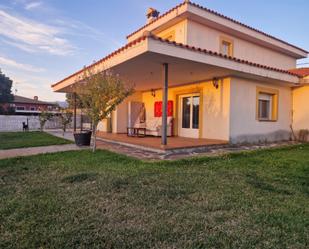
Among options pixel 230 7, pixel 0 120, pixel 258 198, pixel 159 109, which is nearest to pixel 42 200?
pixel 258 198

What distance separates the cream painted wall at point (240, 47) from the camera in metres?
11.2

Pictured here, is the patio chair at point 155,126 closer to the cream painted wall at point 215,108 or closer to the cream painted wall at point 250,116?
the cream painted wall at point 215,108

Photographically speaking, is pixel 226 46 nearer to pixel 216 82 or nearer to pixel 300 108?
pixel 216 82

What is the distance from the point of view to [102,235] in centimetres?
265

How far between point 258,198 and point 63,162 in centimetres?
501

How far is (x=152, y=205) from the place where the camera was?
11.6ft

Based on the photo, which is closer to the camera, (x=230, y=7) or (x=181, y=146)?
(x=181, y=146)

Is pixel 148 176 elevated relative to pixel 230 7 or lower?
lower

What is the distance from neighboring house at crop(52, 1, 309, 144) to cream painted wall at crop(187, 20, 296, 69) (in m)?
0.05

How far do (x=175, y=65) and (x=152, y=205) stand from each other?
5.77 metres

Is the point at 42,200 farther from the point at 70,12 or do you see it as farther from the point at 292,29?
the point at 292,29

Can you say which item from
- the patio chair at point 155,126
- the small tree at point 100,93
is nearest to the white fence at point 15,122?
the patio chair at point 155,126

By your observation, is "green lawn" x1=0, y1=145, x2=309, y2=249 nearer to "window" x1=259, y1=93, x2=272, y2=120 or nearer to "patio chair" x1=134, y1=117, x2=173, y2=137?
"patio chair" x1=134, y1=117, x2=173, y2=137

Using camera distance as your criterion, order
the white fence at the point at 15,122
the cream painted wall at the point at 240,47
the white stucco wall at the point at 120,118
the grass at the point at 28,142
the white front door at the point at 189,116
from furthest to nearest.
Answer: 1. the white fence at the point at 15,122
2. the white stucco wall at the point at 120,118
3. the white front door at the point at 189,116
4. the cream painted wall at the point at 240,47
5. the grass at the point at 28,142
